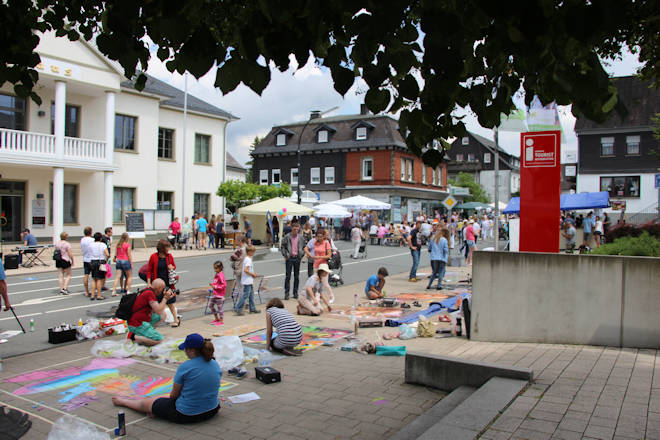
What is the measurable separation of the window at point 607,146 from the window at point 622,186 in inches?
76.0

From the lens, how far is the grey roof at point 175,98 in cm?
2819

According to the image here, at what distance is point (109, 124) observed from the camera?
976 inches

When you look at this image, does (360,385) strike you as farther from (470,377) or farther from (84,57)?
(84,57)

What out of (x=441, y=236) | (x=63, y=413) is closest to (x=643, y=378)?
(x=63, y=413)

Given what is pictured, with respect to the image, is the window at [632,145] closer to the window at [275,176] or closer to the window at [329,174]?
the window at [329,174]

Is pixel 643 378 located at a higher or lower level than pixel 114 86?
lower

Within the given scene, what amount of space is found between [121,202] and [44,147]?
558 cm

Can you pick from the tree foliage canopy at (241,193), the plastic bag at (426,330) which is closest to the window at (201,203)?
the tree foliage canopy at (241,193)

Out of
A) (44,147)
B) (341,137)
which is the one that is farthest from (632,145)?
(44,147)

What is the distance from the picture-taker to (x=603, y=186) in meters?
38.4

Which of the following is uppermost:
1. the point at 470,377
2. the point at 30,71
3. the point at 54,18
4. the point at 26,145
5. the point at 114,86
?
the point at 114,86

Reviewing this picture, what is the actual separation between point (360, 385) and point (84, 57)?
22663mm

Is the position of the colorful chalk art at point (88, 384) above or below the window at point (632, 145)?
below

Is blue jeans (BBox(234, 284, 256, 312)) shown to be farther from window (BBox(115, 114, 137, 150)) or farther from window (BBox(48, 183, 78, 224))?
window (BBox(115, 114, 137, 150))
